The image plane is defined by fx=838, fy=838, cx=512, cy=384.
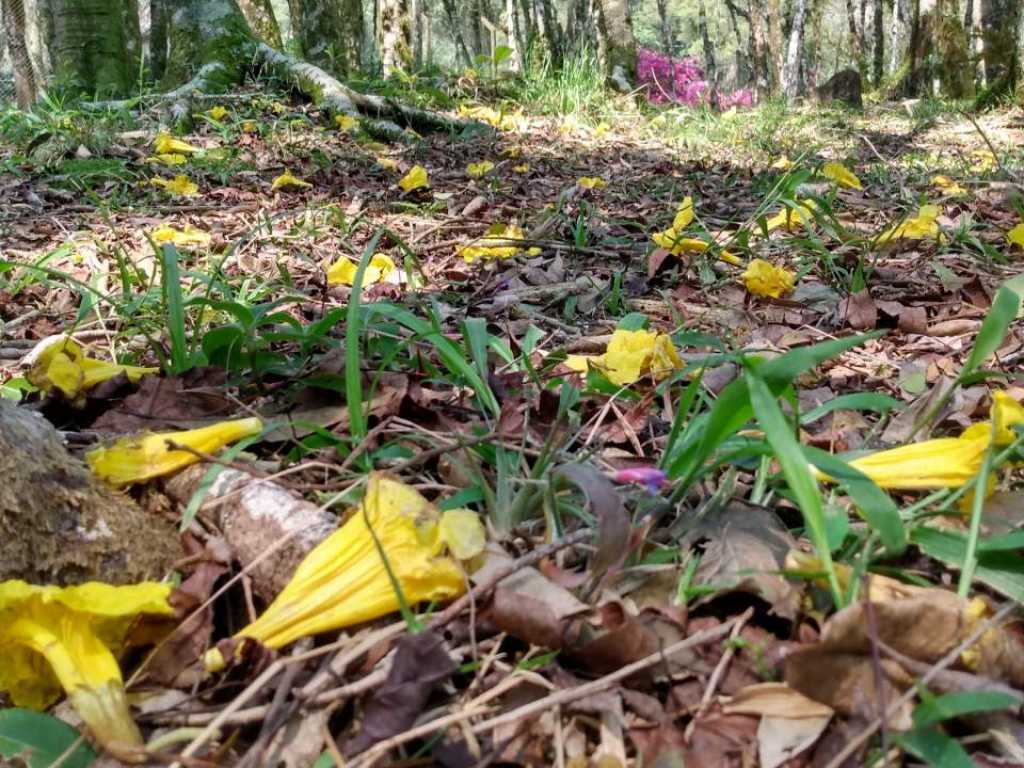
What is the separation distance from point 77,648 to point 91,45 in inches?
296

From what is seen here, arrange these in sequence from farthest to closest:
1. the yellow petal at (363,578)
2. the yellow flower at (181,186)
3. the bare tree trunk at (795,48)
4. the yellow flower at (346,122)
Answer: the bare tree trunk at (795,48)
the yellow flower at (346,122)
the yellow flower at (181,186)
the yellow petal at (363,578)

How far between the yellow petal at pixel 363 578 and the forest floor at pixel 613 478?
0.02 m

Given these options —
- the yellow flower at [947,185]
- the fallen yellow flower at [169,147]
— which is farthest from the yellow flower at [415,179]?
the yellow flower at [947,185]

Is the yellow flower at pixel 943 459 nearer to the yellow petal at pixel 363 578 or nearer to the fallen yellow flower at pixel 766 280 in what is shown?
the yellow petal at pixel 363 578

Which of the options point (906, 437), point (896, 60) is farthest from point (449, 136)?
point (896, 60)

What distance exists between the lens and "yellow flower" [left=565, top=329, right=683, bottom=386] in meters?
1.66

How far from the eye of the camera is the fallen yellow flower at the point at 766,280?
2482mm

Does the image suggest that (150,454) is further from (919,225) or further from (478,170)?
(478,170)

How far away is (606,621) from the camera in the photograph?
963 millimetres

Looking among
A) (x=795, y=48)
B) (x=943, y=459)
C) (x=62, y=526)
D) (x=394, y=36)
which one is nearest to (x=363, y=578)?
(x=62, y=526)

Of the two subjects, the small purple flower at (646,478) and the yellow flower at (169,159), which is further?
the yellow flower at (169,159)

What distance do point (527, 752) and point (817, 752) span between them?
0.29m

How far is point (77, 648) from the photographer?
0.95 m

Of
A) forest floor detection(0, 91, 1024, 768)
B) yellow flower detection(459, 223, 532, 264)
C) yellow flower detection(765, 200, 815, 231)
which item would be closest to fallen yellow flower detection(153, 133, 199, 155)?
forest floor detection(0, 91, 1024, 768)
